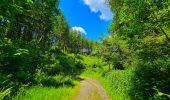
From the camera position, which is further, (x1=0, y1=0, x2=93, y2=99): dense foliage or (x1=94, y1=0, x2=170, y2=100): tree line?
(x1=94, y1=0, x2=170, y2=100): tree line

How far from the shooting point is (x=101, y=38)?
53.7 meters

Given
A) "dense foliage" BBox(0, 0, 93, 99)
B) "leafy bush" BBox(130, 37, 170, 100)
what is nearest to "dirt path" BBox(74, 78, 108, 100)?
"dense foliage" BBox(0, 0, 93, 99)

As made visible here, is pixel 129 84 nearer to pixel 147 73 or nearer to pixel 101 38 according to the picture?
pixel 147 73

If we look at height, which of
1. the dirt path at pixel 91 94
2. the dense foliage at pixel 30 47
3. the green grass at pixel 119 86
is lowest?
the dirt path at pixel 91 94

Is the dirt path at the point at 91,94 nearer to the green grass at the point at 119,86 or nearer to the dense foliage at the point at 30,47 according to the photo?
the green grass at the point at 119,86

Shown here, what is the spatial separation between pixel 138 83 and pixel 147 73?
0.95 metres

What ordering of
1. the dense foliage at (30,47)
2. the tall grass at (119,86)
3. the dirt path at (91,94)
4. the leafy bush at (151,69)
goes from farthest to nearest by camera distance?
the dirt path at (91,94) < the tall grass at (119,86) < the leafy bush at (151,69) < the dense foliage at (30,47)

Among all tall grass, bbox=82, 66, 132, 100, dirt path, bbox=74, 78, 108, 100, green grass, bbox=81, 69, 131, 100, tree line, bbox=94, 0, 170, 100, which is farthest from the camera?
dirt path, bbox=74, 78, 108, 100

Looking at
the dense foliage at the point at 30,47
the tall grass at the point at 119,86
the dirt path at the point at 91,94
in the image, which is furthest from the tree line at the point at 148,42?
the dense foliage at the point at 30,47

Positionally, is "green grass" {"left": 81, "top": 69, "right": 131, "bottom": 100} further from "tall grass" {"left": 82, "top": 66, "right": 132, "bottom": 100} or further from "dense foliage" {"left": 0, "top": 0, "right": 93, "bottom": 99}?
"dense foliage" {"left": 0, "top": 0, "right": 93, "bottom": 99}

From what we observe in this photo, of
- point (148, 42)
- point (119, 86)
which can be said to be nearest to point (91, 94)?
point (119, 86)

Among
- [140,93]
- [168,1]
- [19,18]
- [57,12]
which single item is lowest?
[140,93]

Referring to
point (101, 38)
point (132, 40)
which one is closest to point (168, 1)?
point (132, 40)

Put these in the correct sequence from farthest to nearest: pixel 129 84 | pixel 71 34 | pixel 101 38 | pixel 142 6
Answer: pixel 71 34, pixel 101 38, pixel 129 84, pixel 142 6
